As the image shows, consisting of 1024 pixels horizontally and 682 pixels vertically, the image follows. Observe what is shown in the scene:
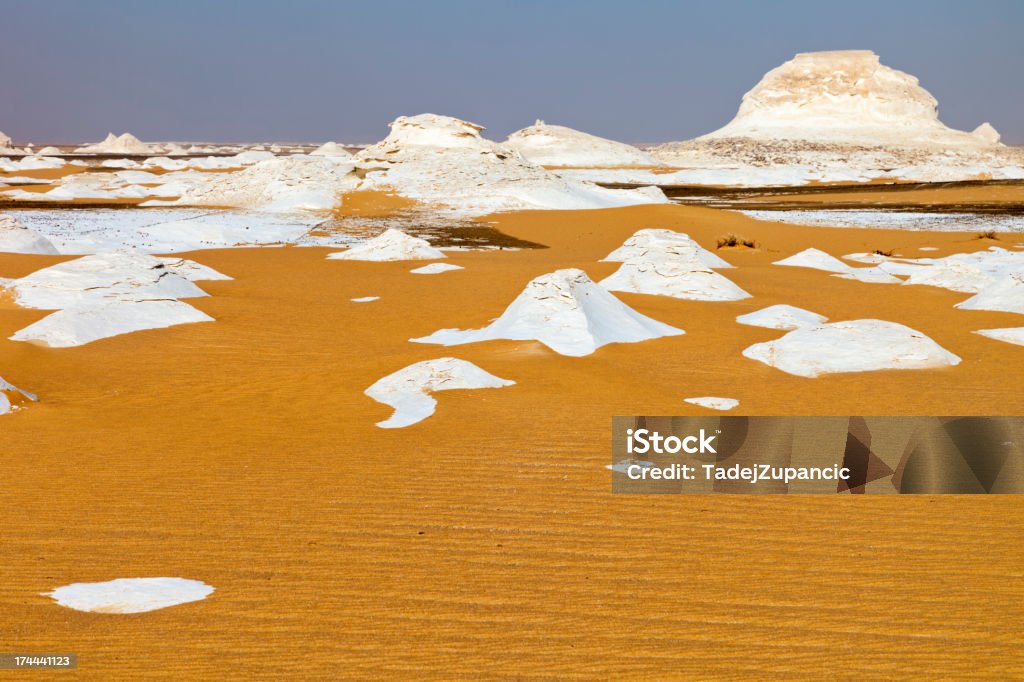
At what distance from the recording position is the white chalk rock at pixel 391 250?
78.9 ft

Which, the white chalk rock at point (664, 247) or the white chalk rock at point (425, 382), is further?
the white chalk rock at point (664, 247)

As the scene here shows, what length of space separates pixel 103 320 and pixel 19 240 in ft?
38.0

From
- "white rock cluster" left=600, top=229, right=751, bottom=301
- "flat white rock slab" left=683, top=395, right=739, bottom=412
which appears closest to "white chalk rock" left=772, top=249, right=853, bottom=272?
"white rock cluster" left=600, top=229, right=751, bottom=301

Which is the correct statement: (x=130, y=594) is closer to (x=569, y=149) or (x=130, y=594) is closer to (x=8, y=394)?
(x=8, y=394)

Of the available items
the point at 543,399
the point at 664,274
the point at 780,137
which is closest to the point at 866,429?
the point at 543,399

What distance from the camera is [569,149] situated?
82.0 metres

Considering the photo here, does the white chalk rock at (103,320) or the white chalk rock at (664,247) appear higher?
the white chalk rock at (664,247)

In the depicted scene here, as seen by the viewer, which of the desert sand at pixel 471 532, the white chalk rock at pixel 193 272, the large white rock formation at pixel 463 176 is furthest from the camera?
the large white rock formation at pixel 463 176

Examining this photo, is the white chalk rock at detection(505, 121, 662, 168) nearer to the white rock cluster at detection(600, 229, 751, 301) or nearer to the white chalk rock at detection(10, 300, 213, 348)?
the white rock cluster at detection(600, 229, 751, 301)

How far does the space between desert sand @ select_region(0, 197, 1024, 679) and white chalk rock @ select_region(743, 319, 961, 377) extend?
32cm

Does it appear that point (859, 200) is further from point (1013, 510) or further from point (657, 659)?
point (657, 659)

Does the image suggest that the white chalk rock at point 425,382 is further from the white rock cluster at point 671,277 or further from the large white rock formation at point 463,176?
the large white rock formation at point 463,176

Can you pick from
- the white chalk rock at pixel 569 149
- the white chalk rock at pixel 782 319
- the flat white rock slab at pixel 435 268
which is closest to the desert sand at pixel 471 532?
the white chalk rock at pixel 782 319

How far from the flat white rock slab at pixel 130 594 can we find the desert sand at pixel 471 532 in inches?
3.4
